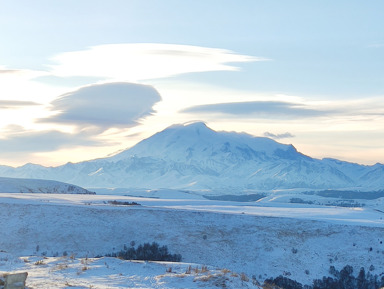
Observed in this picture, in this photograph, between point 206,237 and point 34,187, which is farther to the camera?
point 34,187

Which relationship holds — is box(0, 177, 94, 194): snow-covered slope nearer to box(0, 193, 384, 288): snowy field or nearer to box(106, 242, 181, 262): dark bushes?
box(0, 193, 384, 288): snowy field

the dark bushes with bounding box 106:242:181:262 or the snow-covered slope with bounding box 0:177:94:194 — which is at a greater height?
the snow-covered slope with bounding box 0:177:94:194

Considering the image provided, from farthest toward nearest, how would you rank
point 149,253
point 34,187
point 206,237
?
point 34,187 < point 206,237 < point 149,253

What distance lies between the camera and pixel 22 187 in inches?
6216

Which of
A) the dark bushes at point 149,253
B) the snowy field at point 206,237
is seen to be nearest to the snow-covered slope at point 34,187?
the snowy field at point 206,237

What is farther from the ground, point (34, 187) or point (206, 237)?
point (34, 187)

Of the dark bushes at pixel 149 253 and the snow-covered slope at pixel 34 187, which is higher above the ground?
the snow-covered slope at pixel 34 187

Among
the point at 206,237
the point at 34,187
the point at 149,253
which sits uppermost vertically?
the point at 34,187

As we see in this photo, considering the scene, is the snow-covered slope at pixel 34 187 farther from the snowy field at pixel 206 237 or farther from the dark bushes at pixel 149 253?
the dark bushes at pixel 149 253

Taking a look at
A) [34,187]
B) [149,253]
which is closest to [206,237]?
[149,253]

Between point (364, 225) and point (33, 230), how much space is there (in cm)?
4307

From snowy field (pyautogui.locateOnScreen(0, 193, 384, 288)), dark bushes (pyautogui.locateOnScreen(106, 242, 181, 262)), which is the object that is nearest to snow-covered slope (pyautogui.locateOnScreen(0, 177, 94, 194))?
snowy field (pyautogui.locateOnScreen(0, 193, 384, 288))

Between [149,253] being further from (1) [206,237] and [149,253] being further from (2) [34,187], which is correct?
(2) [34,187]

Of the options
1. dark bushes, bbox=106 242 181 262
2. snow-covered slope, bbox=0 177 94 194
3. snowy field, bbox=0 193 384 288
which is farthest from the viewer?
snow-covered slope, bbox=0 177 94 194
